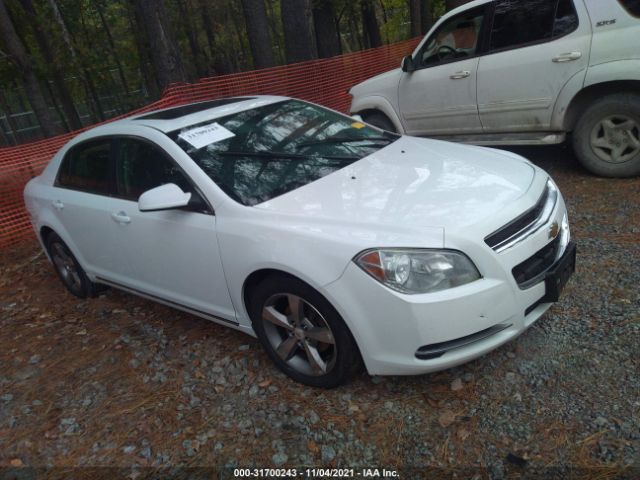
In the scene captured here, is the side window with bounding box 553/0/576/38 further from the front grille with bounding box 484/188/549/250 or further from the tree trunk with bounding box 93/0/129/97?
the tree trunk with bounding box 93/0/129/97

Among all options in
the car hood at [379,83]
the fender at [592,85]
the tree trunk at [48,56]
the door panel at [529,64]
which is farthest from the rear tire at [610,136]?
the tree trunk at [48,56]

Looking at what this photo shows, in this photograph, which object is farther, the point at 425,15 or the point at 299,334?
the point at 425,15

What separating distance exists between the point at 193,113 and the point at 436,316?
7.87 ft

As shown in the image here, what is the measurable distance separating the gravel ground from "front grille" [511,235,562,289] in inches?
22.0

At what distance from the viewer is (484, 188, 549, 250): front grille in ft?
7.97

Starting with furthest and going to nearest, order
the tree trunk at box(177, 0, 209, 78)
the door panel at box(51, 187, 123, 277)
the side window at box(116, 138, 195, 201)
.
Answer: the tree trunk at box(177, 0, 209, 78) < the door panel at box(51, 187, 123, 277) < the side window at box(116, 138, 195, 201)

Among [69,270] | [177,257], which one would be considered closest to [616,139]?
[177,257]

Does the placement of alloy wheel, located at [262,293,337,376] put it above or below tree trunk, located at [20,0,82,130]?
below

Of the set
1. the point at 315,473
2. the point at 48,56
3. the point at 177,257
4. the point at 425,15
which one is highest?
the point at 48,56

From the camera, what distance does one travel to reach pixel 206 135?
131 inches

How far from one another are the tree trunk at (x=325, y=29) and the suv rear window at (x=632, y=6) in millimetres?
7963

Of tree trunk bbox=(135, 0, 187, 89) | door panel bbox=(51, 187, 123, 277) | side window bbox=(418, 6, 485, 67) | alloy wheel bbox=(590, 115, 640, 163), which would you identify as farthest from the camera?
tree trunk bbox=(135, 0, 187, 89)

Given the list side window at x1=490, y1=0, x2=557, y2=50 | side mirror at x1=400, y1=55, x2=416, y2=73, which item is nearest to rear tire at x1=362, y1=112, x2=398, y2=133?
side mirror at x1=400, y1=55, x2=416, y2=73

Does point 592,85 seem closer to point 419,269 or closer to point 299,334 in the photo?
point 419,269
